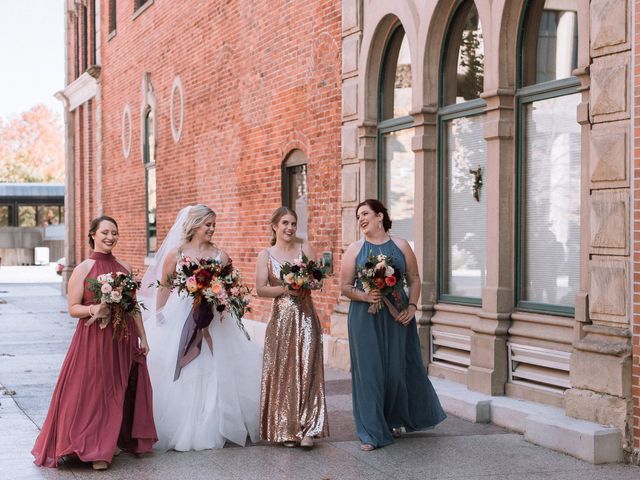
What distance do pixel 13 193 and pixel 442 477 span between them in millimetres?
57136

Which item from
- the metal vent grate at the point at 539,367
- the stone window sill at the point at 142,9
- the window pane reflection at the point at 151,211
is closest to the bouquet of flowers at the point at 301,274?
the metal vent grate at the point at 539,367

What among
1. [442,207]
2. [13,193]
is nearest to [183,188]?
[442,207]

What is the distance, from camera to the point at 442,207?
35.2ft

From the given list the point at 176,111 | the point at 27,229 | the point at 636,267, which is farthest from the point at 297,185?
the point at 27,229

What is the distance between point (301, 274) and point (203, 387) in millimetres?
1255

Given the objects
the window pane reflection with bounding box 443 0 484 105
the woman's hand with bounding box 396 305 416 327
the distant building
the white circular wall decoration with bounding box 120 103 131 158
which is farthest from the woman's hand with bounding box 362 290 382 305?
the distant building

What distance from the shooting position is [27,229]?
59.9 meters

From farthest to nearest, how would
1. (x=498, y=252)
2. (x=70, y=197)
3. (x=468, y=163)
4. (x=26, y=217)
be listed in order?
(x=26, y=217)
(x=70, y=197)
(x=468, y=163)
(x=498, y=252)

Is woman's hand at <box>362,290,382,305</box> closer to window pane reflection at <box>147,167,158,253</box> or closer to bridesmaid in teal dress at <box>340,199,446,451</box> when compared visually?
Answer: bridesmaid in teal dress at <box>340,199,446,451</box>

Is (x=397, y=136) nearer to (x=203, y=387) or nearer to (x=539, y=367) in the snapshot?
(x=539, y=367)

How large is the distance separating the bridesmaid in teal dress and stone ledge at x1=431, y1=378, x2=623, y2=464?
0.74 metres

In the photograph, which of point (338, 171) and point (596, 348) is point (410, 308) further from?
point (338, 171)

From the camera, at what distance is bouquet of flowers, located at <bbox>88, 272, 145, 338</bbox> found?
7.41 metres

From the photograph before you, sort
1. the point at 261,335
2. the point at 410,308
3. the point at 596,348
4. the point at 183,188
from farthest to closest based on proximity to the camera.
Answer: the point at 183,188 → the point at 261,335 → the point at 410,308 → the point at 596,348
